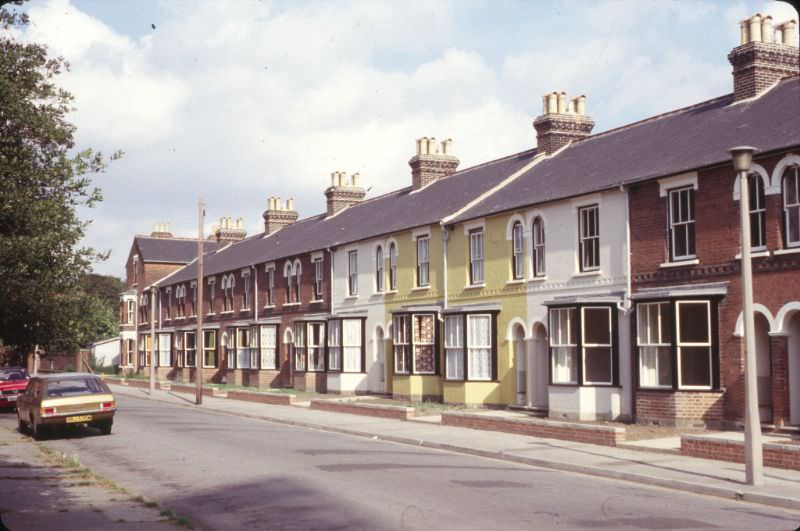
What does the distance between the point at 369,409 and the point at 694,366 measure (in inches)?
431

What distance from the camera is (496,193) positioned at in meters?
34.8

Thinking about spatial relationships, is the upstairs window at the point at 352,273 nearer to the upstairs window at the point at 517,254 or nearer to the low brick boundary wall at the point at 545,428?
the upstairs window at the point at 517,254

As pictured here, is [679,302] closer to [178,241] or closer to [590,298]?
[590,298]

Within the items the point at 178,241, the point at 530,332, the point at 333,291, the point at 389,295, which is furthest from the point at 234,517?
the point at 178,241

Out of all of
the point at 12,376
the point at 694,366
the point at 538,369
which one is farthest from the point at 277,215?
the point at 694,366

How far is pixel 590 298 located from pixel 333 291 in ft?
64.1

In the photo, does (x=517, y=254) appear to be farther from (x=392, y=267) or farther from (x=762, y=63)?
(x=762, y=63)

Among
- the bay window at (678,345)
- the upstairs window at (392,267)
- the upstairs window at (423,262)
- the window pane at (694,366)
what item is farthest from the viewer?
the upstairs window at (392,267)

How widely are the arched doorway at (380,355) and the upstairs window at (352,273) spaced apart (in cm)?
262

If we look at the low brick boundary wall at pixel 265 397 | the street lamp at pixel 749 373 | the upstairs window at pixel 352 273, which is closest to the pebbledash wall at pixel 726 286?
the street lamp at pixel 749 373

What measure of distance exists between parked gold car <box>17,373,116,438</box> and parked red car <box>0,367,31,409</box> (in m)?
11.7

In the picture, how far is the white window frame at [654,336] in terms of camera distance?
24.8m

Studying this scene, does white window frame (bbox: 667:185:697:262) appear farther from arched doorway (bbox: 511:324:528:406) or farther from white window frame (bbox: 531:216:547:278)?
arched doorway (bbox: 511:324:528:406)

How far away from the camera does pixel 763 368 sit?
2386 cm
